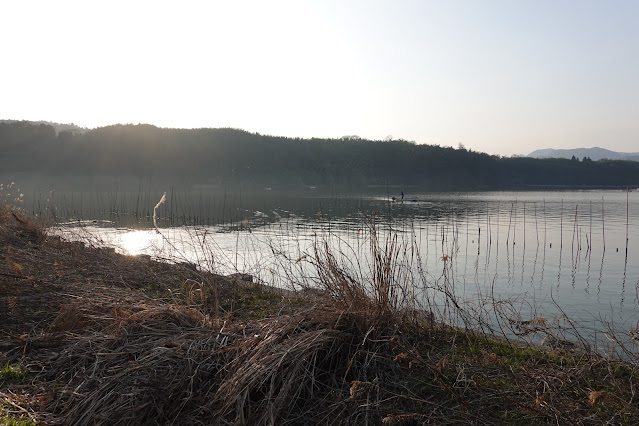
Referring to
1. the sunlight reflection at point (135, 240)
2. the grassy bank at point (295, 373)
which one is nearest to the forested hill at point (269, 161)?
the sunlight reflection at point (135, 240)

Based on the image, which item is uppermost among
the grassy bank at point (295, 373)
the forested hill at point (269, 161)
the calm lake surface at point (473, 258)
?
the forested hill at point (269, 161)

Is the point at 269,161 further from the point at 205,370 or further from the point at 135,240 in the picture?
the point at 205,370

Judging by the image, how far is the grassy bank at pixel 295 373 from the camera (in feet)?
11.2

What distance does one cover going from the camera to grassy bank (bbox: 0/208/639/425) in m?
3.40

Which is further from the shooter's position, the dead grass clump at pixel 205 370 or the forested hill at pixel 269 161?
the forested hill at pixel 269 161

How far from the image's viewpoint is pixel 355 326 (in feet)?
13.6

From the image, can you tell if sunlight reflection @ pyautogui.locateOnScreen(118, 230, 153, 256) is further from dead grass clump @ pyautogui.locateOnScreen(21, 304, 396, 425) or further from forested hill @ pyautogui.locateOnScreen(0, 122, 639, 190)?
forested hill @ pyautogui.locateOnScreen(0, 122, 639, 190)

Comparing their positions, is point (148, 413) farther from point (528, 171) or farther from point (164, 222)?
point (528, 171)

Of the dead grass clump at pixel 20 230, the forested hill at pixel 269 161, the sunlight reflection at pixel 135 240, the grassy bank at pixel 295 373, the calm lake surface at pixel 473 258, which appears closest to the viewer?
the grassy bank at pixel 295 373

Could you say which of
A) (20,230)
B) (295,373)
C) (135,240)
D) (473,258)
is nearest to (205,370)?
(295,373)

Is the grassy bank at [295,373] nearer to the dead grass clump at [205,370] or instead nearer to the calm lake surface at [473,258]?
the dead grass clump at [205,370]

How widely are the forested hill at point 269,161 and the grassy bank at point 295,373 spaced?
74.0m

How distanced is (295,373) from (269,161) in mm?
114496

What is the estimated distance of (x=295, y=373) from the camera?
3.55 m
